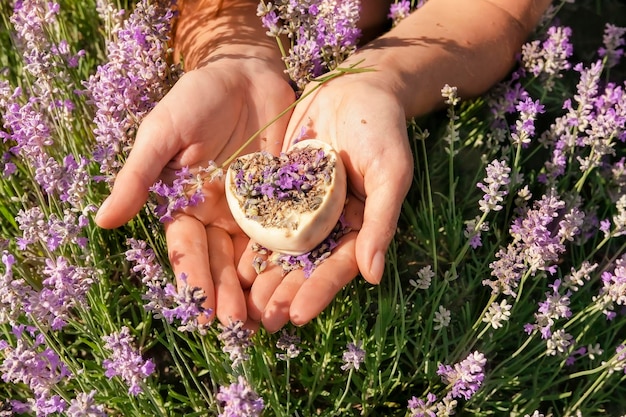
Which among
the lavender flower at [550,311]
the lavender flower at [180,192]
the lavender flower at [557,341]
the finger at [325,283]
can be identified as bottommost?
the lavender flower at [557,341]

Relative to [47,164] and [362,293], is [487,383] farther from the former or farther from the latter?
[47,164]

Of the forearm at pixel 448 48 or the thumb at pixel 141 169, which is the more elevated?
the thumb at pixel 141 169

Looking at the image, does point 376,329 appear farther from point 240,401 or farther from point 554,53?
point 554,53

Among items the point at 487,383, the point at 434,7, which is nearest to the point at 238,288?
the point at 487,383

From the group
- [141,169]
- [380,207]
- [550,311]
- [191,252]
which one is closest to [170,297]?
[191,252]

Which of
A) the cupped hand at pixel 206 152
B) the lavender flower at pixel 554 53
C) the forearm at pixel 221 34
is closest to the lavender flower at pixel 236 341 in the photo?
the cupped hand at pixel 206 152

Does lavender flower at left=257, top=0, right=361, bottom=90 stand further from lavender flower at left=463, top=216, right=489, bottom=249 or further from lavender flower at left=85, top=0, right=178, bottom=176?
lavender flower at left=463, top=216, right=489, bottom=249

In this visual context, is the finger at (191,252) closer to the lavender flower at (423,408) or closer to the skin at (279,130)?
the skin at (279,130)
